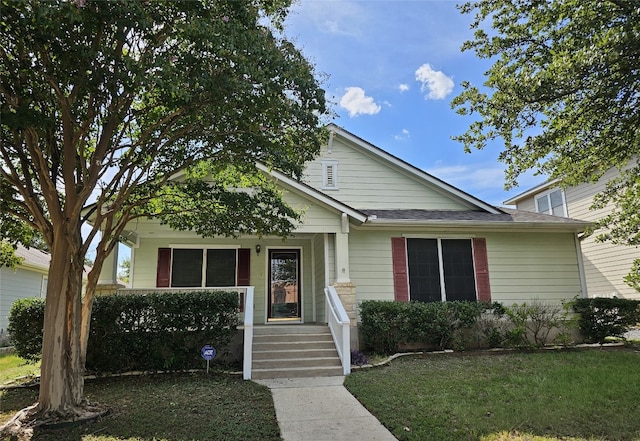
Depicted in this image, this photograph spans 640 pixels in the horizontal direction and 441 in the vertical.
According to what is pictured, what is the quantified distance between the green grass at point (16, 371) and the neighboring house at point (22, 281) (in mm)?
3801

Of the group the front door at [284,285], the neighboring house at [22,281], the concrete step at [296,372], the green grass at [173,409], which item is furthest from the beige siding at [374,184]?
the neighboring house at [22,281]

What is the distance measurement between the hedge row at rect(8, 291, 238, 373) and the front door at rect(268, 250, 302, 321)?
3.86 meters

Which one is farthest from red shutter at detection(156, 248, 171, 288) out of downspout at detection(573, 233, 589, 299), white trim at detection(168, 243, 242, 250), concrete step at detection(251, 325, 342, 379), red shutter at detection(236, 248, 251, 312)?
downspout at detection(573, 233, 589, 299)

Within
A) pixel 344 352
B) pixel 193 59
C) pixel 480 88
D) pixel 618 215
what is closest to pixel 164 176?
pixel 193 59

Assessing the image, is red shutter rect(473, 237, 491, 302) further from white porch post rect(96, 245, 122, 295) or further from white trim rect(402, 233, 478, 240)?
white porch post rect(96, 245, 122, 295)

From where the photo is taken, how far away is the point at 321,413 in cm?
535

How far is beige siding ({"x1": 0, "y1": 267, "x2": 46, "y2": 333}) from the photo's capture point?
45.9 ft

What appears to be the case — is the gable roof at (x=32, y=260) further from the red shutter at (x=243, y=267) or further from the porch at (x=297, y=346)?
the porch at (x=297, y=346)

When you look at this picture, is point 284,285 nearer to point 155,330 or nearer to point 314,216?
point 314,216

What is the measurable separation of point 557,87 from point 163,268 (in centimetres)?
968

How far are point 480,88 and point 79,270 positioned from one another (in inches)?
276

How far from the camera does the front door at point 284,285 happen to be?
37.9 feet

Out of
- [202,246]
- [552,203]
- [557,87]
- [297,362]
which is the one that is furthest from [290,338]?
[552,203]

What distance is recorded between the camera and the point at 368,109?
10.3 metres
